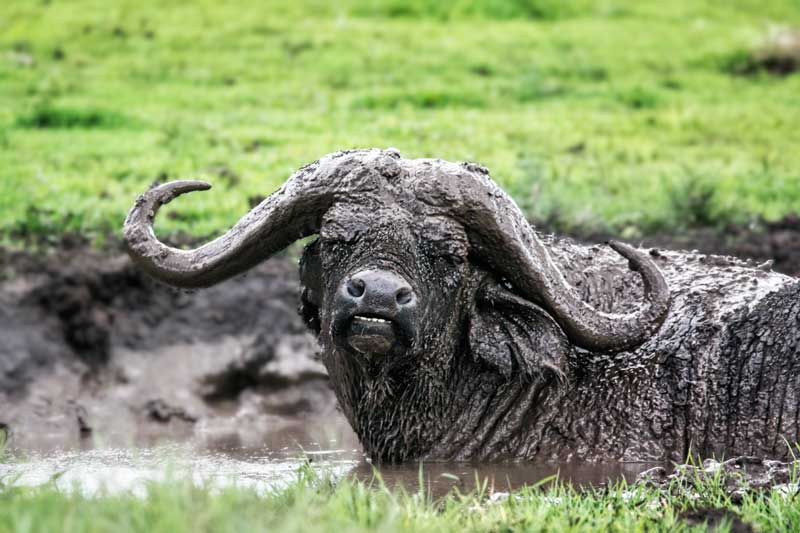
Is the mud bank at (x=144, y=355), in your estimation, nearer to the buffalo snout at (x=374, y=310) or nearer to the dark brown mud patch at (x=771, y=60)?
the buffalo snout at (x=374, y=310)

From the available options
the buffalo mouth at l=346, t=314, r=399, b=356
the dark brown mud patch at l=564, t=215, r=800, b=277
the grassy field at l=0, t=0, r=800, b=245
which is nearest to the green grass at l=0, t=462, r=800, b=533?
the buffalo mouth at l=346, t=314, r=399, b=356

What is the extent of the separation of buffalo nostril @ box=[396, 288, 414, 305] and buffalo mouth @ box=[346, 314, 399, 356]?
101 mm

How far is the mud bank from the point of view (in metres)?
8.91

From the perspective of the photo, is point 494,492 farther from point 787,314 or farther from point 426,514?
point 787,314

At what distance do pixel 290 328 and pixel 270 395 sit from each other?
592 mm

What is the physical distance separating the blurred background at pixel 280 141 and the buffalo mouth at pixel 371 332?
127 centimetres

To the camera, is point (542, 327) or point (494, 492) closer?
point (494, 492)

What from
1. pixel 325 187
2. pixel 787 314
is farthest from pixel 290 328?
pixel 787 314

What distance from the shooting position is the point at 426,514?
454cm

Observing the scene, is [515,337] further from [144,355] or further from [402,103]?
[402,103]

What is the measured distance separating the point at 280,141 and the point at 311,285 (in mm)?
7644

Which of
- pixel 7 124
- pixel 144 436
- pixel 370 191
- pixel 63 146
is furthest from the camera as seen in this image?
pixel 7 124

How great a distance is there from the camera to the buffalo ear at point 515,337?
6.21 meters

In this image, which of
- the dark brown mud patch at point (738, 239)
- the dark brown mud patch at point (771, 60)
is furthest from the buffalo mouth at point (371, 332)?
the dark brown mud patch at point (771, 60)
